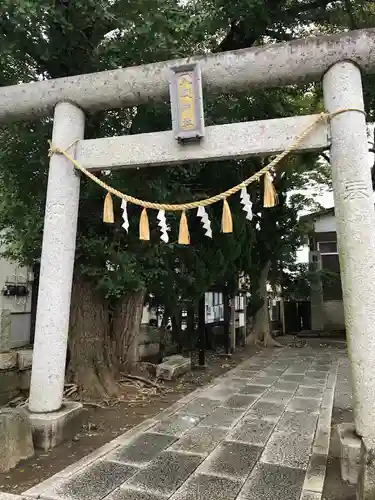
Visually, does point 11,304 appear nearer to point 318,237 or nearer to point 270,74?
point 270,74

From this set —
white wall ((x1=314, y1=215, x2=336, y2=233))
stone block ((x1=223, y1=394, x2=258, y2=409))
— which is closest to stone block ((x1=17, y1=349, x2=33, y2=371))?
stone block ((x1=223, y1=394, x2=258, y2=409))

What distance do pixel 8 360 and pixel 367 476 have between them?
566 cm

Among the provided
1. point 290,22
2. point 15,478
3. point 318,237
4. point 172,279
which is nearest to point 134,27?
point 172,279

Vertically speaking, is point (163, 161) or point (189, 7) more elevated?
point (189, 7)

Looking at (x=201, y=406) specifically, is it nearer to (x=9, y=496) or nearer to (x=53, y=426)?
(x=53, y=426)

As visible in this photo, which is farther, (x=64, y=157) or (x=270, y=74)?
(x=64, y=157)

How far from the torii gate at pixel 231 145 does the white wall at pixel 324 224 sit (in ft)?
63.0

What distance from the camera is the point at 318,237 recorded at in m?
22.8

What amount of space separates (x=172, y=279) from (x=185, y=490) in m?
4.78

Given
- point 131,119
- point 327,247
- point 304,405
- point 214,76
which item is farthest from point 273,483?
point 327,247

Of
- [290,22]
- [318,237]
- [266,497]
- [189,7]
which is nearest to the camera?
[266,497]

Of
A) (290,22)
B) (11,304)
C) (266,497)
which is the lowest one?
(266,497)

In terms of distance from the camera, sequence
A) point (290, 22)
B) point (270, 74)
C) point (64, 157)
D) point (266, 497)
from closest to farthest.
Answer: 1. point (266, 497)
2. point (270, 74)
3. point (64, 157)
4. point (290, 22)

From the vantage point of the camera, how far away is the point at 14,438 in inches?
162
